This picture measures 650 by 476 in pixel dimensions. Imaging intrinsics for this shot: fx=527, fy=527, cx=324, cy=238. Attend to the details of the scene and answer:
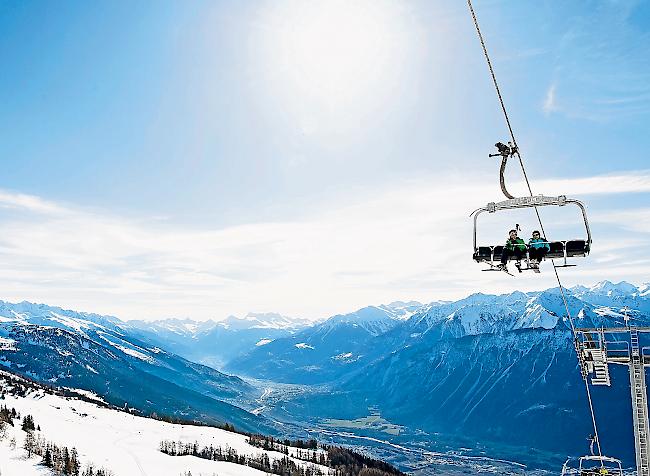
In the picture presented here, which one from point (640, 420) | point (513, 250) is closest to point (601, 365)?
point (640, 420)

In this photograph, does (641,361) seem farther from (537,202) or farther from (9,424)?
(9,424)

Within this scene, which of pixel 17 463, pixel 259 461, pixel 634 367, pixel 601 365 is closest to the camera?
pixel 634 367

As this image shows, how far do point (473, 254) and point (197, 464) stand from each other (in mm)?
163441

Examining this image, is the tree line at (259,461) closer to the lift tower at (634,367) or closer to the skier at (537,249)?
the lift tower at (634,367)

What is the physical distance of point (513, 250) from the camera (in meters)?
25.3

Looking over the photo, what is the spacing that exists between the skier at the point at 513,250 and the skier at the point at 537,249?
0.32 m

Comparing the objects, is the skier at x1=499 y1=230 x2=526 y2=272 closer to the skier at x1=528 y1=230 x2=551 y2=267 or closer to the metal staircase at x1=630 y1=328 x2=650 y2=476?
the skier at x1=528 y1=230 x2=551 y2=267

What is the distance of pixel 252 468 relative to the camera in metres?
177

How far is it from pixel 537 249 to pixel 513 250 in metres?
1.07

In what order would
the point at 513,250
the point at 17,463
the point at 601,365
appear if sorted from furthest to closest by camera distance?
the point at 17,463 → the point at 601,365 → the point at 513,250

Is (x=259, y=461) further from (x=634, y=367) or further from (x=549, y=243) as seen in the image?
(x=549, y=243)

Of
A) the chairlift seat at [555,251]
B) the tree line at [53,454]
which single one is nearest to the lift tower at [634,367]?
the chairlift seat at [555,251]

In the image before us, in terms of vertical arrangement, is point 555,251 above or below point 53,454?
above

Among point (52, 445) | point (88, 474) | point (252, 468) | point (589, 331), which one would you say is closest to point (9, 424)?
point (52, 445)
